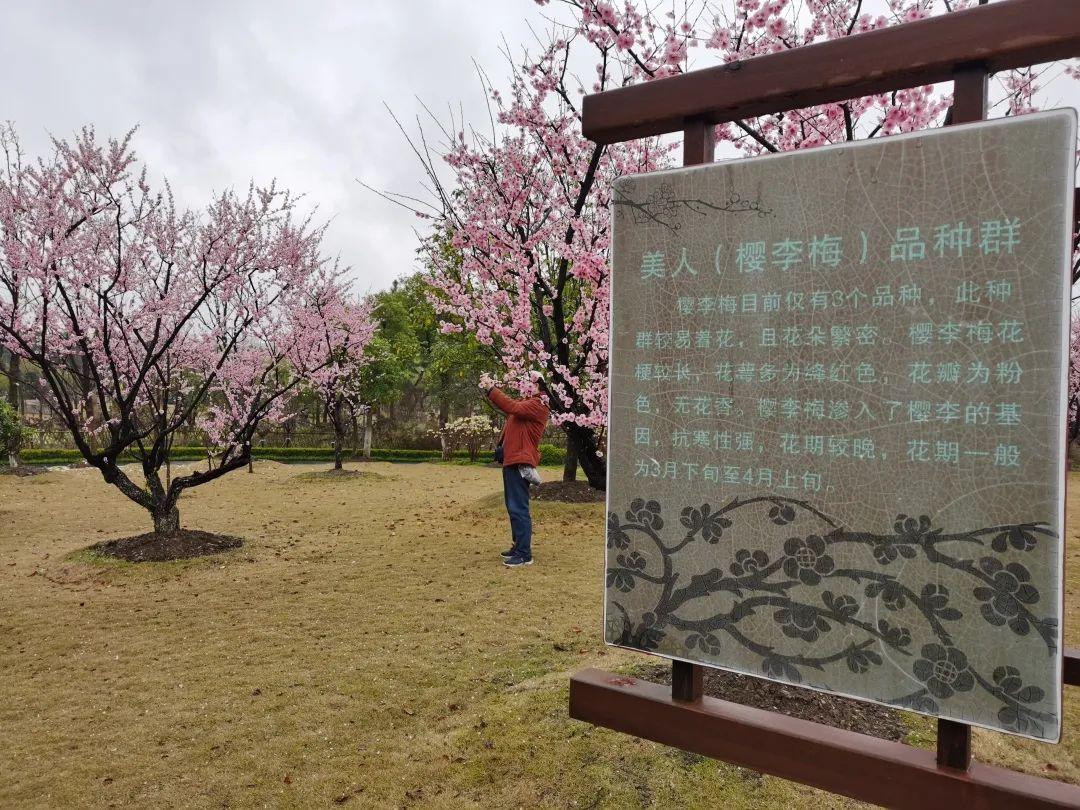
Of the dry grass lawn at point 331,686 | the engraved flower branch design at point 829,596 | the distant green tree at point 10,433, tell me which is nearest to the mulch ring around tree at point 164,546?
the dry grass lawn at point 331,686

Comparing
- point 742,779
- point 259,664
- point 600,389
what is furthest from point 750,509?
point 600,389

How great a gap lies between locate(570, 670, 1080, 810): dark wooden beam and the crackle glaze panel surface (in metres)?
0.18

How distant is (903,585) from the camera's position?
5.90 ft

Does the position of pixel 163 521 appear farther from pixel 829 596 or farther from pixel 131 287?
pixel 829 596

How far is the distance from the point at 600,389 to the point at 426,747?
368 centimetres

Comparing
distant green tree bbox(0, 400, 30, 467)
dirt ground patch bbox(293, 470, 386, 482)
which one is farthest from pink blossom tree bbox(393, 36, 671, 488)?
distant green tree bbox(0, 400, 30, 467)

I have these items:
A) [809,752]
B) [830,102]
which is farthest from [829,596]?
[830,102]

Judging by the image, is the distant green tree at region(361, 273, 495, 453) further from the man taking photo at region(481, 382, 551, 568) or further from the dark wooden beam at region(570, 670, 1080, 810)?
the dark wooden beam at region(570, 670, 1080, 810)

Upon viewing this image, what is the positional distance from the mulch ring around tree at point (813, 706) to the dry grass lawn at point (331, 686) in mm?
162

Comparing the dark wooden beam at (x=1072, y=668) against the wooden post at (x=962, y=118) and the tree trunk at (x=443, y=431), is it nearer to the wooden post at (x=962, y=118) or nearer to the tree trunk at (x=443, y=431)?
the wooden post at (x=962, y=118)

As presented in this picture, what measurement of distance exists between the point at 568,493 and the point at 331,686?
304 inches

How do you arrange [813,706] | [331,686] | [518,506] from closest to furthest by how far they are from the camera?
[813,706] → [331,686] → [518,506]

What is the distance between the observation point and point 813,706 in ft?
11.3

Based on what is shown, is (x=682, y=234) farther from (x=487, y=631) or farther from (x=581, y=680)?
(x=487, y=631)
